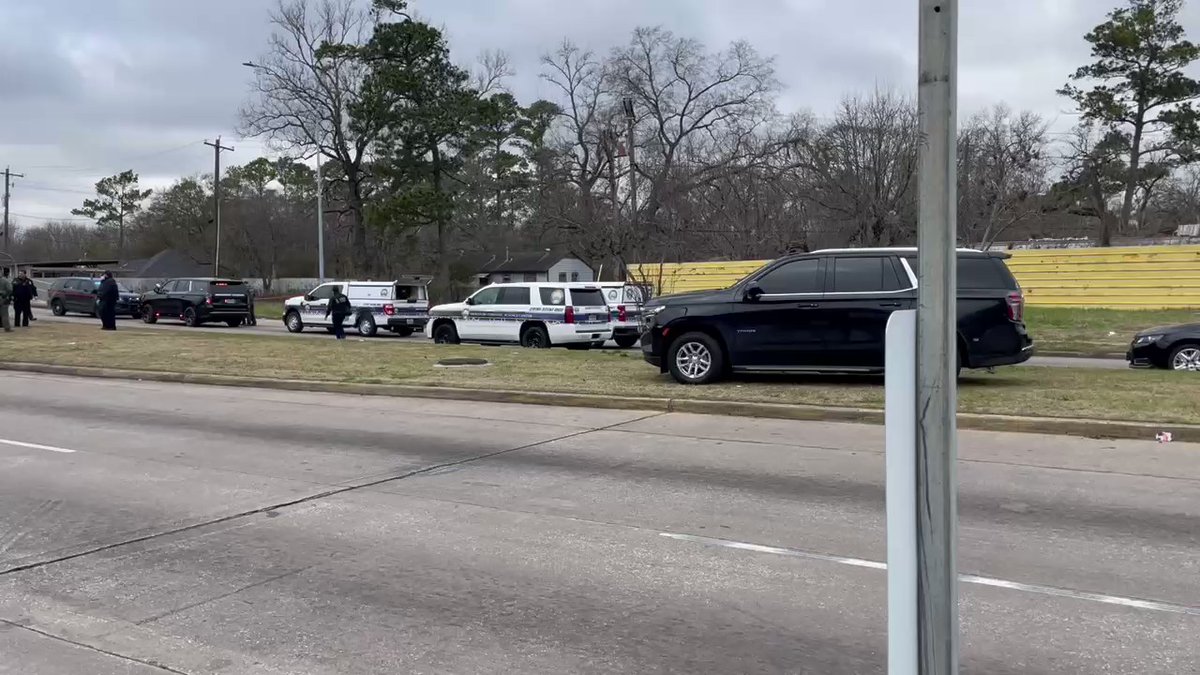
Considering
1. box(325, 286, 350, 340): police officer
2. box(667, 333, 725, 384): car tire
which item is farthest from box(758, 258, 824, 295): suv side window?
box(325, 286, 350, 340): police officer

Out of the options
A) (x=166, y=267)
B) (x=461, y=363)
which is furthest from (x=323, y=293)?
(x=166, y=267)

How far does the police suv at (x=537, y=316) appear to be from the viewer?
890 inches

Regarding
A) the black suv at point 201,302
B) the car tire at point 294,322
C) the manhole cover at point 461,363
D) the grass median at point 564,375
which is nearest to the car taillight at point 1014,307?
the grass median at point 564,375

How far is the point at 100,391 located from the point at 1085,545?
14.5 m

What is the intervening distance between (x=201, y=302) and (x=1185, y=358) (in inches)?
1187

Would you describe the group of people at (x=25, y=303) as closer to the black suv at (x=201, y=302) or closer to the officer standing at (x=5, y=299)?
the officer standing at (x=5, y=299)

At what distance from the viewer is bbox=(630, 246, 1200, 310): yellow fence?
30.0m

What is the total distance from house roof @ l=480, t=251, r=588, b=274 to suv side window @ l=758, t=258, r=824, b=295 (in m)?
75.5

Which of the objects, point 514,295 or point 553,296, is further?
point 514,295

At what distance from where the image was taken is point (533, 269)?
8925 centimetres

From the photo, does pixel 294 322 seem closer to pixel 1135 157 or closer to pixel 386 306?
pixel 386 306

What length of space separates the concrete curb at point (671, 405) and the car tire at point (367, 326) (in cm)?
1265

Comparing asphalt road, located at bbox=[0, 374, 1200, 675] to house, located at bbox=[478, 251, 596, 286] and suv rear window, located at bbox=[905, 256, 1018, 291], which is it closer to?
suv rear window, located at bbox=[905, 256, 1018, 291]

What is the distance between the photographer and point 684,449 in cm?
981
